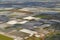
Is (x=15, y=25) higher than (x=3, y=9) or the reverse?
the reverse

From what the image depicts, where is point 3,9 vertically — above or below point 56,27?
above

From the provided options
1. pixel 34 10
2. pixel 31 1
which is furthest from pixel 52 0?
pixel 34 10

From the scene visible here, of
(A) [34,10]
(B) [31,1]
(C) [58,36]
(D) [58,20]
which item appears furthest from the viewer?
(B) [31,1]

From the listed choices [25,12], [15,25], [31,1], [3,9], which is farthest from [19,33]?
[31,1]

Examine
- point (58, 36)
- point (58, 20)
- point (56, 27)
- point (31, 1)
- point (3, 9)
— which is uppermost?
point (31, 1)

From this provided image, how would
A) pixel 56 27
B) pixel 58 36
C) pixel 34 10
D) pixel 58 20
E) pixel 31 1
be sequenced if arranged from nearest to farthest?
pixel 58 36 → pixel 56 27 → pixel 58 20 → pixel 34 10 → pixel 31 1

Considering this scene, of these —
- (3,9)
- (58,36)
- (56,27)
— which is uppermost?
(3,9)

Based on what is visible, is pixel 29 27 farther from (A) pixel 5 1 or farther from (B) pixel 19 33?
(A) pixel 5 1

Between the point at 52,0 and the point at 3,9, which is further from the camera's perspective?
the point at 52,0

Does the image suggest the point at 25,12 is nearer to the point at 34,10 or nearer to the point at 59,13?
the point at 34,10
